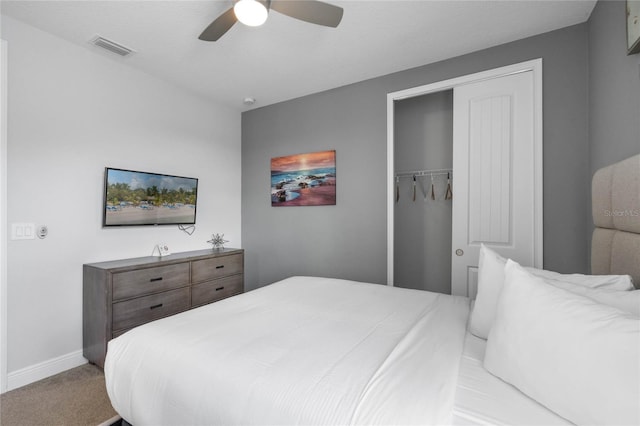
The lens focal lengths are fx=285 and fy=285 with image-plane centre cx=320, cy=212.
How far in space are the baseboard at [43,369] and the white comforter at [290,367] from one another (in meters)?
1.59

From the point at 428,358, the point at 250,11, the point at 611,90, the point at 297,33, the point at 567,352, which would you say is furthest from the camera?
the point at 297,33

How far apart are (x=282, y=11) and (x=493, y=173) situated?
82.9 inches

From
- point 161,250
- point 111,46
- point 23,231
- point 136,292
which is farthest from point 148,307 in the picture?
point 111,46

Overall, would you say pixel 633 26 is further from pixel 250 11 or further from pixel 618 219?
pixel 250 11

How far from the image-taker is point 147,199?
2965 mm

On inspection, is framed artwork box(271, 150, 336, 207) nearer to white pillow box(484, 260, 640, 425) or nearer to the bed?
the bed

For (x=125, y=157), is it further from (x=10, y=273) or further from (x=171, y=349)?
(x=171, y=349)

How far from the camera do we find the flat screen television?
268cm

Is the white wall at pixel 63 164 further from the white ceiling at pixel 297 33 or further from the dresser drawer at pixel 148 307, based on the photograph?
the dresser drawer at pixel 148 307

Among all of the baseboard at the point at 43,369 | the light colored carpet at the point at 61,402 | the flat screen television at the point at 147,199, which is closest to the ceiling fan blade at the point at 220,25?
the flat screen television at the point at 147,199

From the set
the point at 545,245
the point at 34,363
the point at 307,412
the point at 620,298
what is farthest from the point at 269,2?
the point at 34,363

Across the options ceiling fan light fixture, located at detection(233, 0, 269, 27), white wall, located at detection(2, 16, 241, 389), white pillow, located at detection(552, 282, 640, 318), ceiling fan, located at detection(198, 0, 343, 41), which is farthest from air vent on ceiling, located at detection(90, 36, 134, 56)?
white pillow, located at detection(552, 282, 640, 318)

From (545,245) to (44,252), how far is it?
13.3 feet

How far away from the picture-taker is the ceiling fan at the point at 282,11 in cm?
162
